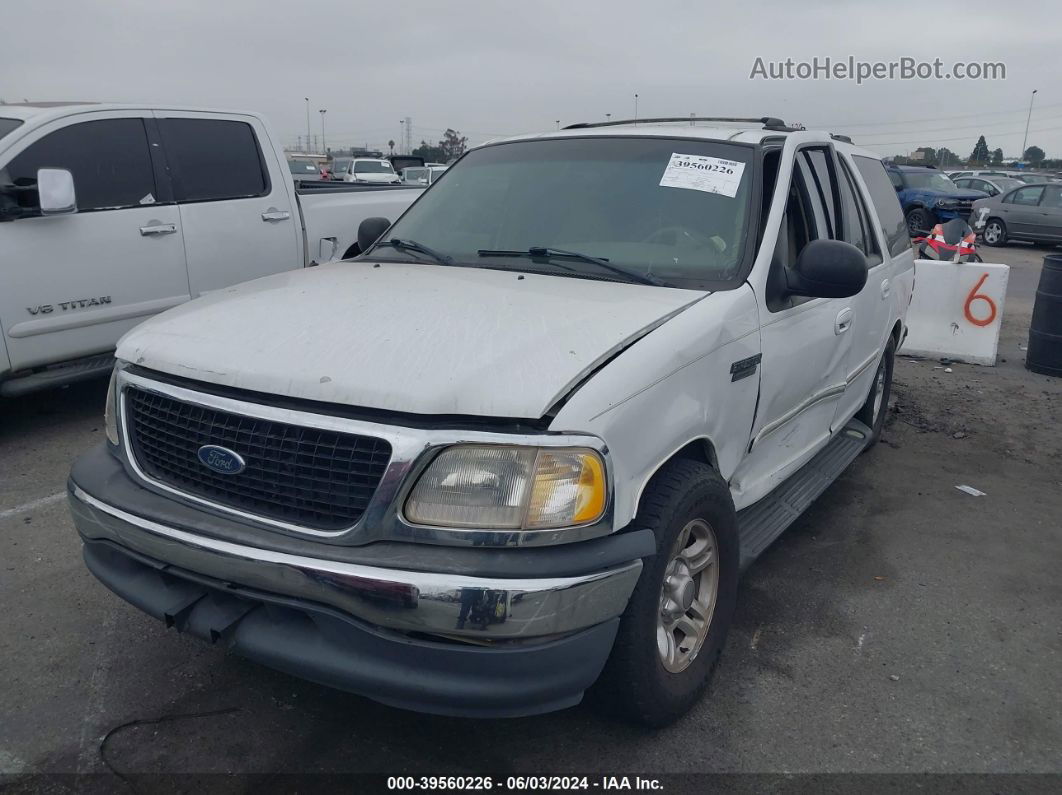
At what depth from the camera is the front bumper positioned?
7.05 feet

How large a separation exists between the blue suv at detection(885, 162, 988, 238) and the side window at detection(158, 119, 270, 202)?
18240 millimetres

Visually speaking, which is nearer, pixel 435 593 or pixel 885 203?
pixel 435 593

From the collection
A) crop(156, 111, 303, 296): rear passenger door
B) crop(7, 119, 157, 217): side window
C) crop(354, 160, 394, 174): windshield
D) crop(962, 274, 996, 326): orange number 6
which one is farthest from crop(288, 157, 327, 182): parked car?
crop(962, 274, 996, 326): orange number 6

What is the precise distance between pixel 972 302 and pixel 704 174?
5.88 metres

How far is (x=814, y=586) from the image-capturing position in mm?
3889

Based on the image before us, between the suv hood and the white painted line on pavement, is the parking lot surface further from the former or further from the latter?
the suv hood

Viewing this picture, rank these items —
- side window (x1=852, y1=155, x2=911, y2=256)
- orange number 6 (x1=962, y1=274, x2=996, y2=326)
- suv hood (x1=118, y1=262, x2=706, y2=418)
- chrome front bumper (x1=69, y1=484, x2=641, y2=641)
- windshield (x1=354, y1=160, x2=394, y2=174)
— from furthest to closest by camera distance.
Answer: windshield (x1=354, y1=160, x2=394, y2=174)
orange number 6 (x1=962, y1=274, x2=996, y2=326)
side window (x1=852, y1=155, x2=911, y2=256)
suv hood (x1=118, y1=262, x2=706, y2=418)
chrome front bumper (x1=69, y1=484, x2=641, y2=641)

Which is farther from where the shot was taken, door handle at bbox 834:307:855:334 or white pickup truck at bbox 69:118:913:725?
door handle at bbox 834:307:855:334

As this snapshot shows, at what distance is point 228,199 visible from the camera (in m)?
6.46

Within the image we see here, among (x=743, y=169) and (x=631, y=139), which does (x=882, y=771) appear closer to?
(x=743, y=169)

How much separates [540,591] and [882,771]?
133 cm

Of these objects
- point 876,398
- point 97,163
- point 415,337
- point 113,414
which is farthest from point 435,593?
point 97,163

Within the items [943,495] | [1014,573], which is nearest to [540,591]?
[1014,573]

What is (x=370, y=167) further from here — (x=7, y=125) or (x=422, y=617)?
(x=422, y=617)
